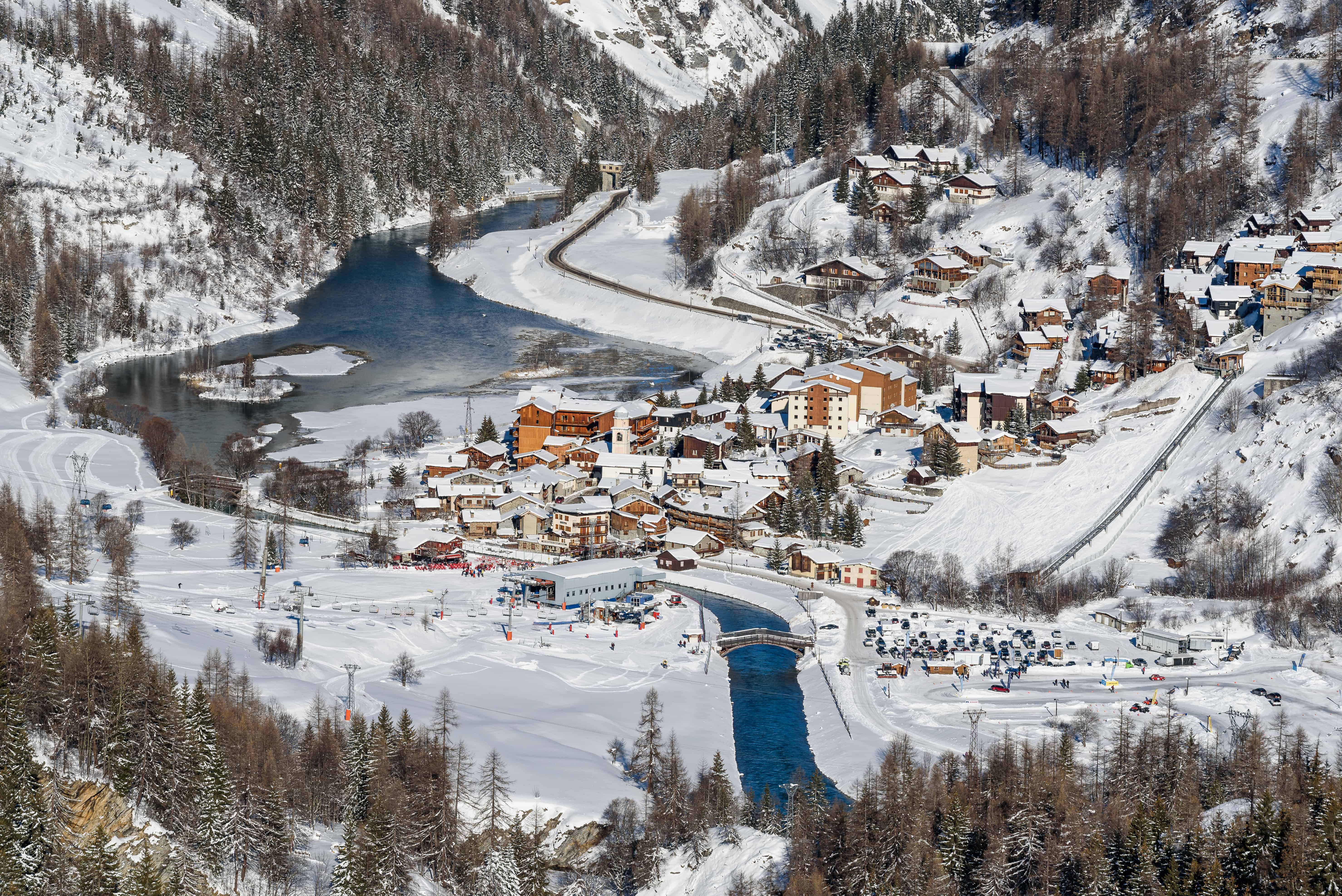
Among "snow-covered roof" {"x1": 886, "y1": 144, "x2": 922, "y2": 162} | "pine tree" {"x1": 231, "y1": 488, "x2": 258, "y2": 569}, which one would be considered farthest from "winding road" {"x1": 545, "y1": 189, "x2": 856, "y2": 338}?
"pine tree" {"x1": 231, "y1": 488, "x2": 258, "y2": 569}

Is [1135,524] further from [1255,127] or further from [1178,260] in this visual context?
[1255,127]

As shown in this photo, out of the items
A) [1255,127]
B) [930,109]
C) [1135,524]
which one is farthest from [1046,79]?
[1135,524]

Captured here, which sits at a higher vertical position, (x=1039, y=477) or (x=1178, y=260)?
(x=1178, y=260)

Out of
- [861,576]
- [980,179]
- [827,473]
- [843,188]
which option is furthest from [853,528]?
[980,179]

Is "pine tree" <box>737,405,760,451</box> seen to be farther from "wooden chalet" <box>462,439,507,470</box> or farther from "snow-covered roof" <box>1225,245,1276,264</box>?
"snow-covered roof" <box>1225,245,1276,264</box>

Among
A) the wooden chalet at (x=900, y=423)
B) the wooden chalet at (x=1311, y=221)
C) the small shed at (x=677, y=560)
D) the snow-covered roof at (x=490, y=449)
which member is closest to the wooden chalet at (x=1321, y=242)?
the wooden chalet at (x=1311, y=221)

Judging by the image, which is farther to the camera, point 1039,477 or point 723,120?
point 723,120
